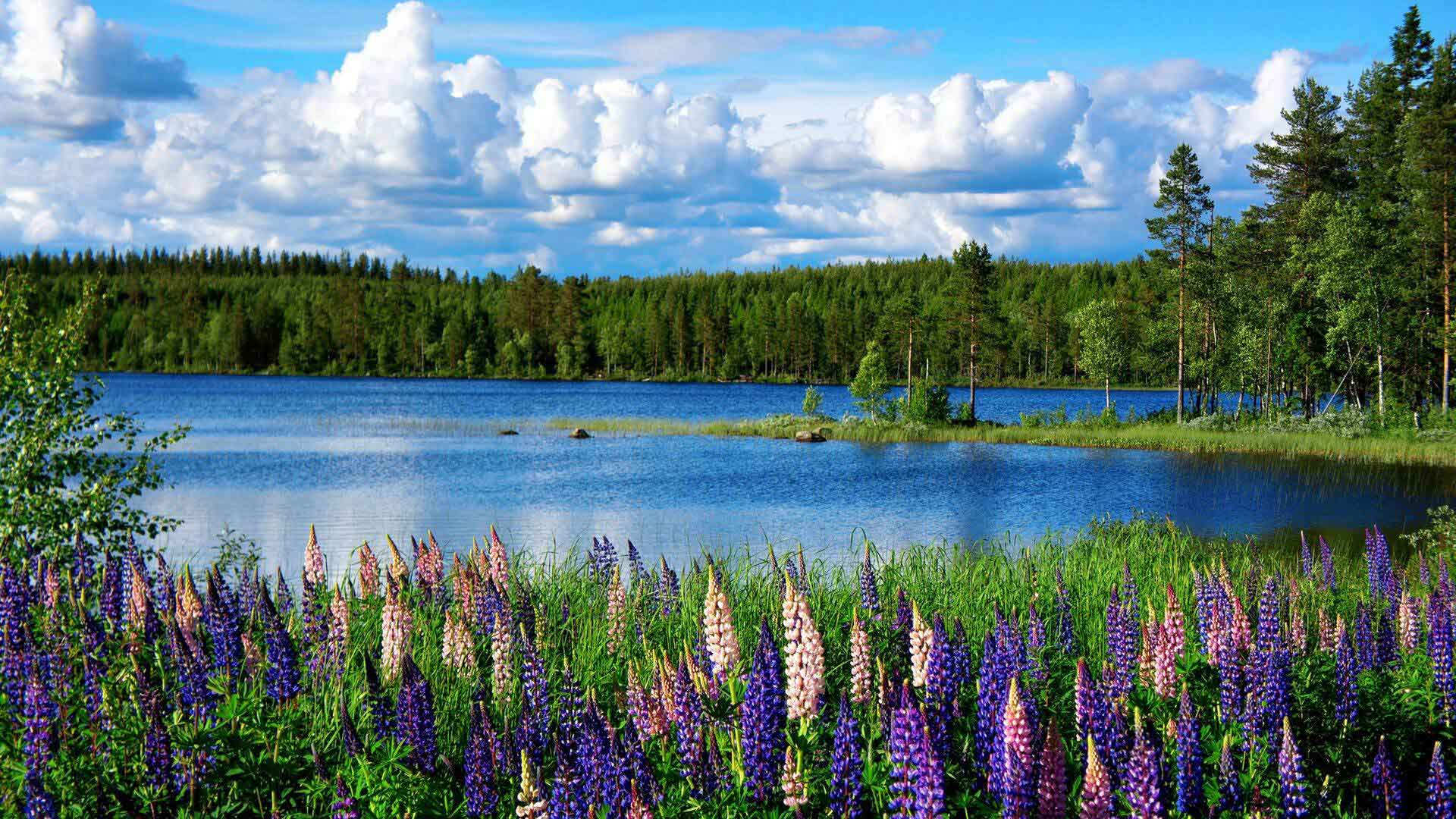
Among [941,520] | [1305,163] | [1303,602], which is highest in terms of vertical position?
[1305,163]

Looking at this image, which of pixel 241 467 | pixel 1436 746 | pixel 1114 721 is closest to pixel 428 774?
pixel 1114 721

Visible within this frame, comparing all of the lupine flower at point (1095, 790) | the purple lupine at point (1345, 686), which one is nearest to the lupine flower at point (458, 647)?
the lupine flower at point (1095, 790)

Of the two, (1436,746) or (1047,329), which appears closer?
(1436,746)

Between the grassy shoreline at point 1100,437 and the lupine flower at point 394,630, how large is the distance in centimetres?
4629

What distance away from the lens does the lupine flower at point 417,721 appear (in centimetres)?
555

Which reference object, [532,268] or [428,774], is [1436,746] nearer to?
[428,774]

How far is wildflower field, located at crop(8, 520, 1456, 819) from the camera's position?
16.5 ft

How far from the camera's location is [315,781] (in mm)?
5367

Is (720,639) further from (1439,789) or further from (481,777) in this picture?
(1439,789)

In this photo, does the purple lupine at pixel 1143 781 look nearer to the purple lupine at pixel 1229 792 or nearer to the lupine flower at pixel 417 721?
the purple lupine at pixel 1229 792

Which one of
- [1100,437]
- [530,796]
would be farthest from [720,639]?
[1100,437]

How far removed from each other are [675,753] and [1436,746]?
369cm

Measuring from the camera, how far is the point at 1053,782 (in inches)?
182

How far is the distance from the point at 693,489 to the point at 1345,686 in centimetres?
3151
